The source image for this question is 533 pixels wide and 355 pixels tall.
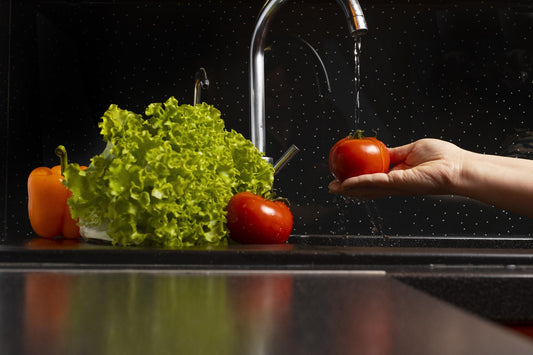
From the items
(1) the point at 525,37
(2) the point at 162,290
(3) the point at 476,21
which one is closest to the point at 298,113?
(3) the point at 476,21

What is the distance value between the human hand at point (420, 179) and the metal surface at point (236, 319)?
625 mm

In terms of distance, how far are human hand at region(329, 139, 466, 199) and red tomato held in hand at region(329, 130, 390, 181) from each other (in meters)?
0.02

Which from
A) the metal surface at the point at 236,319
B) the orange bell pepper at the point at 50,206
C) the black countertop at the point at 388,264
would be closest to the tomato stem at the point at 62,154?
the orange bell pepper at the point at 50,206

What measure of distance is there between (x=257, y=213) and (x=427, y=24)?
0.92 metres

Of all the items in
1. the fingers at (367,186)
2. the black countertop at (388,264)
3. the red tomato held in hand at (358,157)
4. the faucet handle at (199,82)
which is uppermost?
the faucet handle at (199,82)

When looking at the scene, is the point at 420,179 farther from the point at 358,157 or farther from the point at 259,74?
the point at 259,74

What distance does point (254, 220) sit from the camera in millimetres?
1105

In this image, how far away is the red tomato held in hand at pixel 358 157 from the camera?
126 cm

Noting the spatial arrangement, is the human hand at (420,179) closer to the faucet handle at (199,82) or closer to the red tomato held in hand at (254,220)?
the red tomato held in hand at (254,220)

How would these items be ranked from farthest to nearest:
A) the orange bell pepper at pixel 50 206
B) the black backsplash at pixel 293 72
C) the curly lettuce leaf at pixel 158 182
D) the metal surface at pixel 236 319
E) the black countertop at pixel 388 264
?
the black backsplash at pixel 293 72
the orange bell pepper at pixel 50 206
the curly lettuce leaf at pixel 158 182
the black countertop at pixel 388 264
the metal surface at pixel 236 319

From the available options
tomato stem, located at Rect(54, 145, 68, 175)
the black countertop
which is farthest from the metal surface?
tomato stem, located at Rect(54, 145, 68, 175)

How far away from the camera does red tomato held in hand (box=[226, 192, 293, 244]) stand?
3.63 ft

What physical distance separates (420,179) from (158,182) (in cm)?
63

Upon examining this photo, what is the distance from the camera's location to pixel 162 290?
0.59 meters
